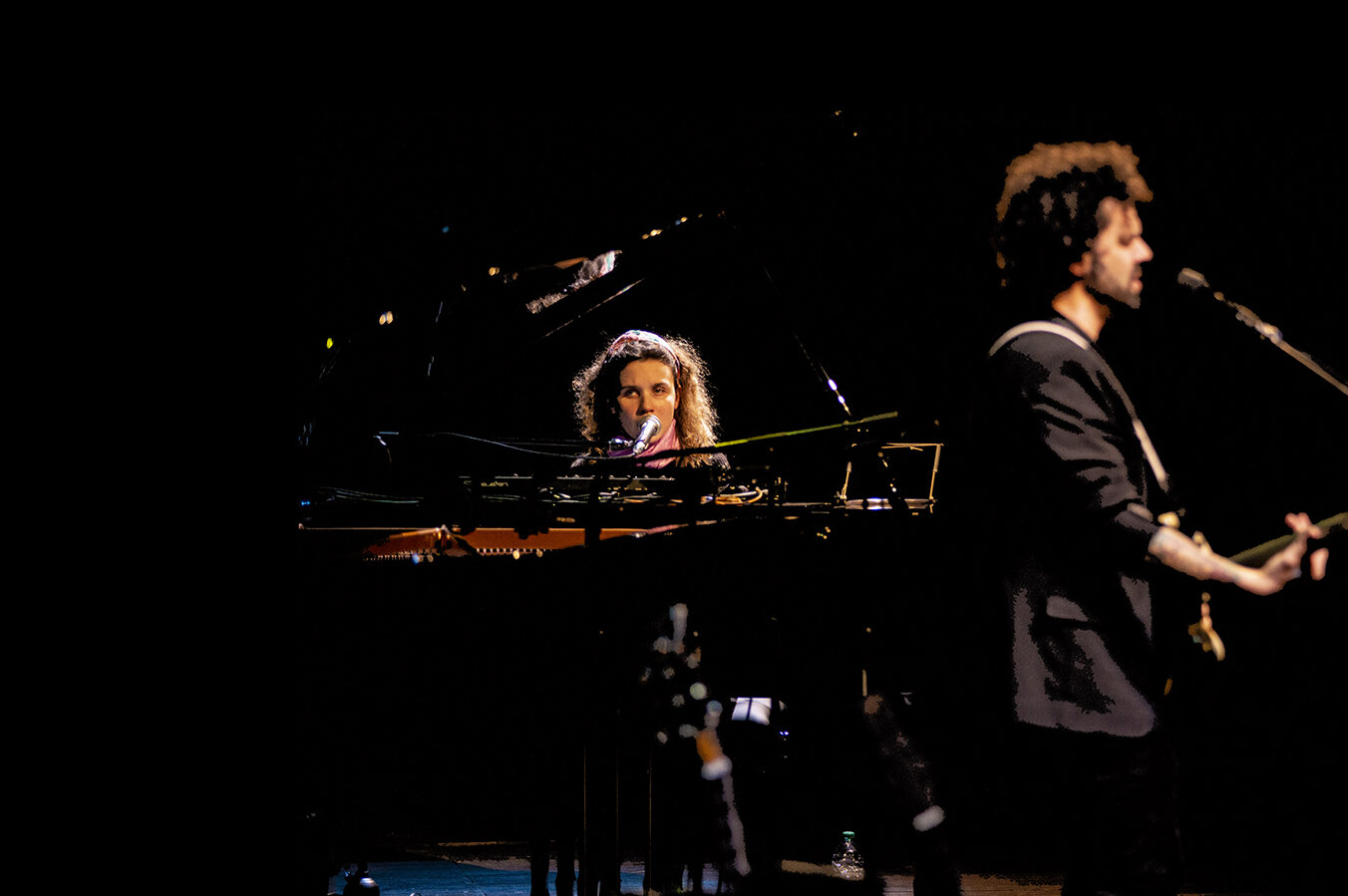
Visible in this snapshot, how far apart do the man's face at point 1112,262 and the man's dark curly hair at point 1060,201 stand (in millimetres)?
15

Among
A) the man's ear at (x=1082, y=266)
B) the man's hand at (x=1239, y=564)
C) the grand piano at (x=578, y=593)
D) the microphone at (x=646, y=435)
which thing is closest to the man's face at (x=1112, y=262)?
the man's ear at (x=1082, y=266)

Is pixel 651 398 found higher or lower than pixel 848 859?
higher

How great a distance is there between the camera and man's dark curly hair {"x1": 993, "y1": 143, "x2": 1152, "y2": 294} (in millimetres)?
1989

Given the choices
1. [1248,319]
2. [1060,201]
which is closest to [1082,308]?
[1060,201]

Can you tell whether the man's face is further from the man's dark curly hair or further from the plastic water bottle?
the plastic water bottle

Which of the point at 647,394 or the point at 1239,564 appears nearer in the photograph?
the point at 1239,564

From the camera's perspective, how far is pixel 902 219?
4332mm

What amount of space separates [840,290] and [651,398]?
0.89m

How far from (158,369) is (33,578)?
0.20 meters

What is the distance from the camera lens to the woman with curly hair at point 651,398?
407 cm

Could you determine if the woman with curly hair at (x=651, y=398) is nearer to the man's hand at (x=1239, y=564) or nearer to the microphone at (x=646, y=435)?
the microphone at (x=646, y=435)

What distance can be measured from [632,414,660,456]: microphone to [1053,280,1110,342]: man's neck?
1804 mm

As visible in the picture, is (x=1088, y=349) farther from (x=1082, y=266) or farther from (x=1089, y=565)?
(x=1089, y=565)

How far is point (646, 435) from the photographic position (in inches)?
146
